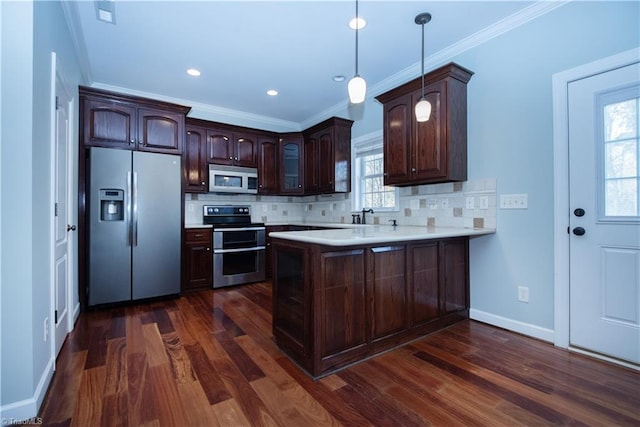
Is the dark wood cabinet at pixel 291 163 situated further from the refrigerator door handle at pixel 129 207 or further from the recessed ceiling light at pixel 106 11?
the recessed ceiling light at pixel 106 11

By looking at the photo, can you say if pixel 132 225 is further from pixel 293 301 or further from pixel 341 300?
pixel 341 300

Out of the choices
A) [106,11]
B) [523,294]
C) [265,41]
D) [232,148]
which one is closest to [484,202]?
[523,294]

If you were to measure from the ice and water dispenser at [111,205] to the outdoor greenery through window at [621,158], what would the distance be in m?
4.42

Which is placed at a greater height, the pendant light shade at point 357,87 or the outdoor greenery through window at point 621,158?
the pendant light shade at point 357,87

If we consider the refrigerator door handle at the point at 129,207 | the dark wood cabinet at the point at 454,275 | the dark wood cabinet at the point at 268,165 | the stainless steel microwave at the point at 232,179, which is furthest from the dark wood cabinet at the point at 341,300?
the dark wood cabinet at the point at 268,165

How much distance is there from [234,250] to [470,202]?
3.04 meters

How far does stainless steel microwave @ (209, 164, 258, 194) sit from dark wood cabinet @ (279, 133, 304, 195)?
19.4 inches

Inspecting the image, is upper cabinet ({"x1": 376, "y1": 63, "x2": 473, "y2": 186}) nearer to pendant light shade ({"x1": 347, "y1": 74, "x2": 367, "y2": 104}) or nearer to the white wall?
pendant light shade ({"x1": 347, "y1": 74, "x2": 367, "y2": 104})

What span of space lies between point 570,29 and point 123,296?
15.9ft

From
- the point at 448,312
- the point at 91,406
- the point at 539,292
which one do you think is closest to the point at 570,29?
the point at 539,292

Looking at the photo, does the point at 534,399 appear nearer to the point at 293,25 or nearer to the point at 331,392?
the point at 331,392

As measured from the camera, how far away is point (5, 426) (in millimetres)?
1390

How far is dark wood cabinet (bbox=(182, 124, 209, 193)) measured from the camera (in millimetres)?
4113

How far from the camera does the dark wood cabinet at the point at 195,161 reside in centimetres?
411
